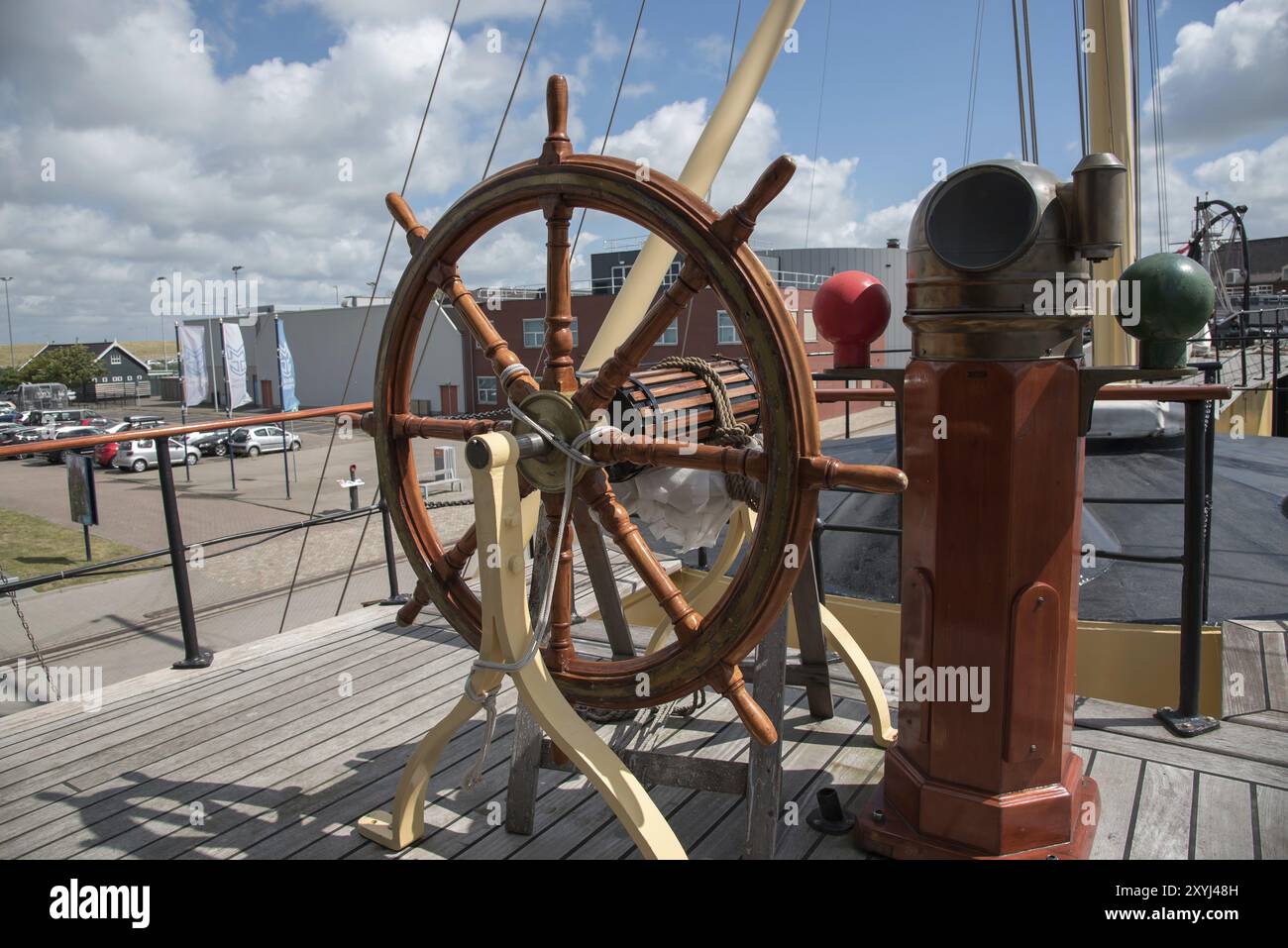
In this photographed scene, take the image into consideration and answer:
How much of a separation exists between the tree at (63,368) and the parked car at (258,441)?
25757 mm

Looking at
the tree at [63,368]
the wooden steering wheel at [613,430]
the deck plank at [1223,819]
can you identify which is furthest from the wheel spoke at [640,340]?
the tree at [63,368]

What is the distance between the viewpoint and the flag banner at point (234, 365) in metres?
18.4

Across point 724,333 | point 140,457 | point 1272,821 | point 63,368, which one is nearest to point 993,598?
point 1272,821

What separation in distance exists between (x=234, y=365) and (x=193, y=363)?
2388 mm

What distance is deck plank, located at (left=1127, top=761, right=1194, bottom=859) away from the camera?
188 centimetres

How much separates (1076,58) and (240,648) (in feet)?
17.1

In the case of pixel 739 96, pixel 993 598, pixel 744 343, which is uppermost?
pixel 739 96

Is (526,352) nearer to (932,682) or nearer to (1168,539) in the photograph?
(1168,539)

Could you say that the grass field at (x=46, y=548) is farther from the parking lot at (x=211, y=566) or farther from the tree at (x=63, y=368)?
the tree at (x=63, y=368)

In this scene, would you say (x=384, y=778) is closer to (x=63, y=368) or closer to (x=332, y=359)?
(x=332, y=359)

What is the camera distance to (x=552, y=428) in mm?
1784

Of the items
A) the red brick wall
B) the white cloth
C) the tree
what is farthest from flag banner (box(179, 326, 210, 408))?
the tree

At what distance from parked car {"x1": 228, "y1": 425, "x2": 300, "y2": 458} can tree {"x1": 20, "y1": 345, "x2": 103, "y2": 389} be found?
84.5 feet
